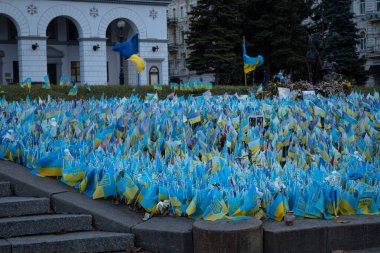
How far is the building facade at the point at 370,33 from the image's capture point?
158 feet

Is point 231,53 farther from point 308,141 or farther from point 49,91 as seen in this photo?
point 308,141

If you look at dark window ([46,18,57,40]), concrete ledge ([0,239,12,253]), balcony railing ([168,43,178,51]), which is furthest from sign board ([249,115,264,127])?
balcony railing ([168,43,178,51])

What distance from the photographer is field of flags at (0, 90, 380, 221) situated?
5254mm

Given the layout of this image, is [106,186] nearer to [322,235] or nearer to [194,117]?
[322,235]

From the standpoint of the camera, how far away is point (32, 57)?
113 feet

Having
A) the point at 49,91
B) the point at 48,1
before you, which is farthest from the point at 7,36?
the point at 49,91

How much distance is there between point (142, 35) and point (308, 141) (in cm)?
3088

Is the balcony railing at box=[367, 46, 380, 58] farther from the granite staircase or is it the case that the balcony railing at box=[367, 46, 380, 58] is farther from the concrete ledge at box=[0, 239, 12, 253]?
the concrete ledge at box=[0, 239, 12, 253]

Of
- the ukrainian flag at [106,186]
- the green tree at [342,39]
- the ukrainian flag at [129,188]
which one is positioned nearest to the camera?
the ukrainian flag at [129,188]

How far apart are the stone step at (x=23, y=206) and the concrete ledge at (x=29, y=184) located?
13 centimetres

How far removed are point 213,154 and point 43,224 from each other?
7.82 feet

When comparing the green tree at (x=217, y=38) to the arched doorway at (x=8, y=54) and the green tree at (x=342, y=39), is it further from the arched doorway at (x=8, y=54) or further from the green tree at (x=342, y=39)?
the arched doorway at (x=8, y=54)

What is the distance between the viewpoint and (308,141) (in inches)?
306

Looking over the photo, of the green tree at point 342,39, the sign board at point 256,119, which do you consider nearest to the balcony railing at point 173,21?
the green tree at point 342,39
